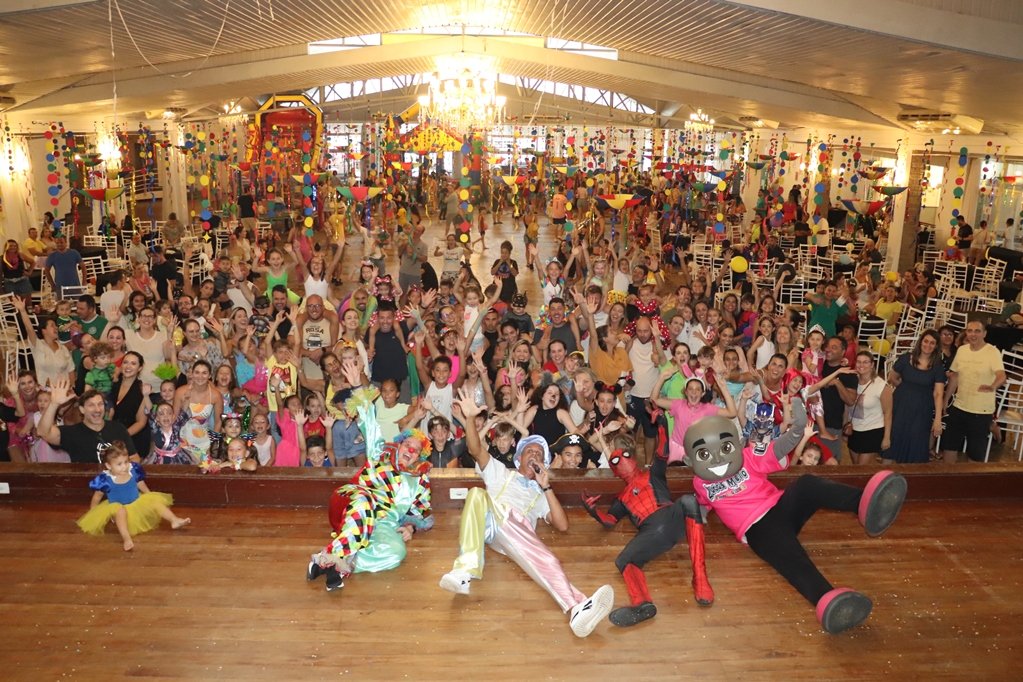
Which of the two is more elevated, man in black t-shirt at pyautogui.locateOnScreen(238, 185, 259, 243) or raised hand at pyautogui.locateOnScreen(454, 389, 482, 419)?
man in black t-shirt at pyautogui.locateOnScreen(238, 185, 259, 243)

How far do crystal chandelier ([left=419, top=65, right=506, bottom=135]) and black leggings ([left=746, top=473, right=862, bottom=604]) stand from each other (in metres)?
9.00

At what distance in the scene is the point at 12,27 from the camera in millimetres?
6527

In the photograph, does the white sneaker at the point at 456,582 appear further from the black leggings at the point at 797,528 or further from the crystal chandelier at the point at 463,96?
the crystal chandelier at the point at 463,96

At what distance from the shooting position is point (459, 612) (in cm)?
410

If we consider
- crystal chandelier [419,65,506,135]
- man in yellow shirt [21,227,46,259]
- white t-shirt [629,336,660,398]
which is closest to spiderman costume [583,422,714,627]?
white t-shirt [629,336,660,398]

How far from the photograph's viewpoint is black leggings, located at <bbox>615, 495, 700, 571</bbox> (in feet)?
14.1

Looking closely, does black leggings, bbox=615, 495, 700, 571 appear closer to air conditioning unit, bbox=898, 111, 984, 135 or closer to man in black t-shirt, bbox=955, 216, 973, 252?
air conditioning unit, bbox=898, 111, 984, 135

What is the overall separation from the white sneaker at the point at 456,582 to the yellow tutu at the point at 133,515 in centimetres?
173

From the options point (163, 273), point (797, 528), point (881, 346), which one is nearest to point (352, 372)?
point (797, 528)

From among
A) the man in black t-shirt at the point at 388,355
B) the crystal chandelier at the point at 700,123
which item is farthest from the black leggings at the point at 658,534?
the crystal chandelier at the point at 700,123

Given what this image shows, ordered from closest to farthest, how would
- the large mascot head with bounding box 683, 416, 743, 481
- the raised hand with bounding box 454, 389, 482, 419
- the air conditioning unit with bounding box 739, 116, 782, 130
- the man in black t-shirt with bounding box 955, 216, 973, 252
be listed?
the large mascot head with bounding box 683, 416, 743, 481, the raised hand with bounding box 454, 389, 482, 419, the man in black t-shirt with bounding box 955, 216, 973, 252, the air conditioning unit with bounding box 739, 116, 782, 130

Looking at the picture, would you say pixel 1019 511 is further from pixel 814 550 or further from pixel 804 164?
pixel 804 164

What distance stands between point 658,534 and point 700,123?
62.1 ft

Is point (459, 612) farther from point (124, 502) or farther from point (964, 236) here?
point (964, 236)
